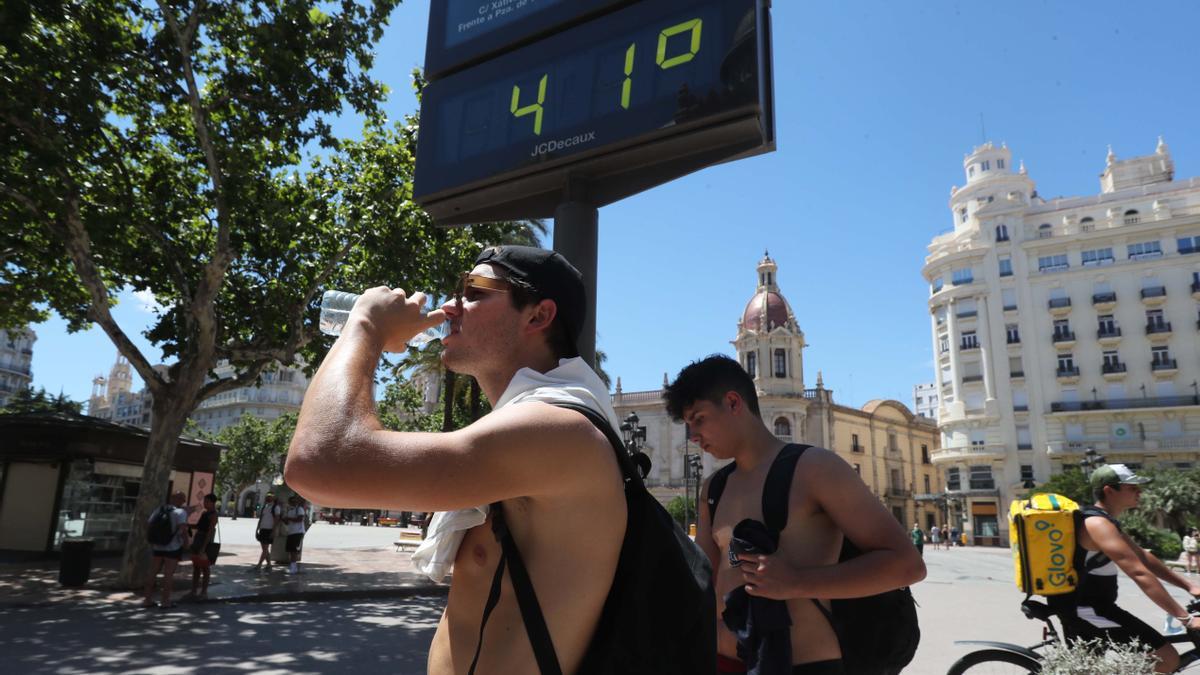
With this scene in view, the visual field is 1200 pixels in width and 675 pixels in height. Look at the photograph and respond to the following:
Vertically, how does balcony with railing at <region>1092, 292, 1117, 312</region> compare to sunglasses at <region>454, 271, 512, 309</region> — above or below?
above

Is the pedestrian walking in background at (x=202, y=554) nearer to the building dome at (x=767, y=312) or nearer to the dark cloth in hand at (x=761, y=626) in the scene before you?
the dark cloth in hand at (x=761, y=626)

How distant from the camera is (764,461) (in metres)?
2.68

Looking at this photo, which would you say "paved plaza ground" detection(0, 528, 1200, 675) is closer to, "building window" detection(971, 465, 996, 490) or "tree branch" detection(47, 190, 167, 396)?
"tree branch" detection(47, 190, 167, 396)

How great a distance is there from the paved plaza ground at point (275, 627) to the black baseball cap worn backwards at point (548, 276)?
6.54m

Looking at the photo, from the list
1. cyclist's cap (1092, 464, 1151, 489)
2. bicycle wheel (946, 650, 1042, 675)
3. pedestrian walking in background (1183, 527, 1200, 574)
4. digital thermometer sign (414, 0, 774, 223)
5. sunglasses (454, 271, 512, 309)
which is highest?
digital thermometer sign (414, 0, 774, 223)

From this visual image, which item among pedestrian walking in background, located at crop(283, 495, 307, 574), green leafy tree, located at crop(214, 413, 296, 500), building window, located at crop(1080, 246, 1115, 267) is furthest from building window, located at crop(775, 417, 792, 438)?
pedestrian walking in background, located at crop(283, 495, 307, 574)

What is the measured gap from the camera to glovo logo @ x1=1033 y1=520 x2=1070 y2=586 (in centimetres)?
382

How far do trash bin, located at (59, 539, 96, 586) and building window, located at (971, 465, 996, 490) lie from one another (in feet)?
174

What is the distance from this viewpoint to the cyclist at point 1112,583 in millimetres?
3678

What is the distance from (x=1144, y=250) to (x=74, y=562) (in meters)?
60.0

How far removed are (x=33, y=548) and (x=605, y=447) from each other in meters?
21.6

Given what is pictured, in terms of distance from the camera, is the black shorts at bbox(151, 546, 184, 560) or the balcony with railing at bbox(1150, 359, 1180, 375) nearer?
the black shorts at bbox(151, 546, 184, 560)

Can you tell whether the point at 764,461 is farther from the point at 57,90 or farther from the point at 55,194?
the point at 55,194

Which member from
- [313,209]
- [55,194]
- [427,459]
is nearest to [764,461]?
[427,459]
